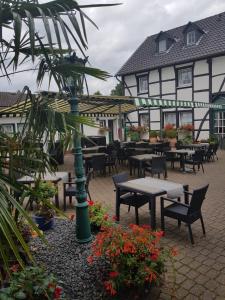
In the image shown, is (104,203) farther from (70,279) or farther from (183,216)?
(70,279)

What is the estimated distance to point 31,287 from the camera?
7.04 ft

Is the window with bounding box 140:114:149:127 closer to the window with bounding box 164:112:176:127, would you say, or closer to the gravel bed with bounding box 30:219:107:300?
the window with bounding box 164:112:176:127

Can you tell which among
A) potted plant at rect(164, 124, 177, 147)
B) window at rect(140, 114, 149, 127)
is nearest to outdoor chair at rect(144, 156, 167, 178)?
potted plant at rect(164, 124, 177, 147)

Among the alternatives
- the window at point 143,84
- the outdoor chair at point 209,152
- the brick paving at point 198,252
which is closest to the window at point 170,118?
the window at point 143,84

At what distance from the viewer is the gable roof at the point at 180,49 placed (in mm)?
15406

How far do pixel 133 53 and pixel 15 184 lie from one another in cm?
2021

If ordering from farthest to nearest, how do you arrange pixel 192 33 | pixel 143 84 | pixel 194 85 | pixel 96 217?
pixel 143 84, pixel 192 33, pixel 194 85, pixel 96 217

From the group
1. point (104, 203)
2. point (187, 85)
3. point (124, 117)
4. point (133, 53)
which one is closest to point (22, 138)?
point (104, 203)

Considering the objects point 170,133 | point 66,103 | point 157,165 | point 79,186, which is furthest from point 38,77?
point 170,133

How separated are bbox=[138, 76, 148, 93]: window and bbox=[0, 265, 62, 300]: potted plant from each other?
1723cm

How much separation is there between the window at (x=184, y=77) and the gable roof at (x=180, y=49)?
634 millimetres

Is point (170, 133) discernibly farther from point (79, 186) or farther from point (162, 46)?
point (79, 186)

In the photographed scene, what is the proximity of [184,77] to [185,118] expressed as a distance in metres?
2.43

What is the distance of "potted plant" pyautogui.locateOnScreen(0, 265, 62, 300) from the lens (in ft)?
6.72
